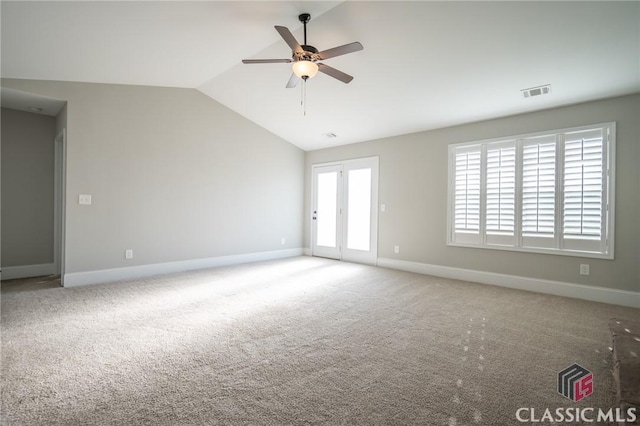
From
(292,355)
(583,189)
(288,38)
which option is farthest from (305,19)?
(583,189)

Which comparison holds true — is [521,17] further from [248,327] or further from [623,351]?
[248,327]

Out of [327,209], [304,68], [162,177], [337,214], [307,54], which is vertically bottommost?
[337,214]

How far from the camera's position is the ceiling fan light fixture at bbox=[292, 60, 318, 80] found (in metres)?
2.99

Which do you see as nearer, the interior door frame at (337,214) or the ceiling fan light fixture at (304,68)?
the ceiling fan light fixture at (304,68)

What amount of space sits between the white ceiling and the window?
53cm

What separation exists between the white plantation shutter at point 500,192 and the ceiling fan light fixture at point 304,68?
126 inches

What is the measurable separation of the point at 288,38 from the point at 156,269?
165 inches

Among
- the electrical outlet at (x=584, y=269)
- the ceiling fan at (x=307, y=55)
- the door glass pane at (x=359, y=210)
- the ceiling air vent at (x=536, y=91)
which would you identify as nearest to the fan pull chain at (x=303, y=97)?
the ceiling fan at (x=307, y=55)

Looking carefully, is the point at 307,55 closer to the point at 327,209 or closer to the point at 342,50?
the point at 342,50

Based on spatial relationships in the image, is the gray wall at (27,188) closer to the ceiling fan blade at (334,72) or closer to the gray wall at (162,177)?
the gray wall at (162,177)

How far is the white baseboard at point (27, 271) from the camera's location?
15.5 ft

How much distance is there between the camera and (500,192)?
457 centimetres

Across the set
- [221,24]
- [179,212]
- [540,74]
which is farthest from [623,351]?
[179,212]

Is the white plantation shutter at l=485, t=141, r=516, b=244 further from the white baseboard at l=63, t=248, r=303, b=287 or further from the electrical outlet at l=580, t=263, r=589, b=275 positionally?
the white baseboard at l=63, t=248, r=303, b=287
